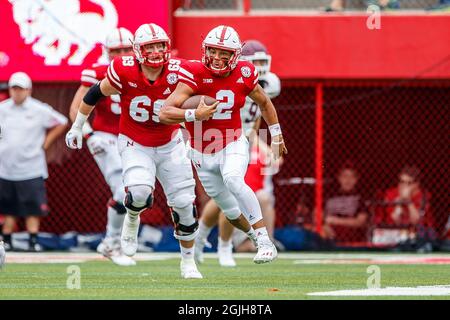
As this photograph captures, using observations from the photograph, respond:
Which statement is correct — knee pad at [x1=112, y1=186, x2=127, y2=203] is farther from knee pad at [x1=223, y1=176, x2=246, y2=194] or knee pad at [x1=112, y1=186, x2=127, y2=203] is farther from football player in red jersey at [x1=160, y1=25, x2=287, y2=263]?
knee pad at [x1=223, y1=176, x2=246, y2=194]

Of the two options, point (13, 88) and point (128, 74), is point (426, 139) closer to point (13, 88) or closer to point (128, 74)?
point (13, 88)

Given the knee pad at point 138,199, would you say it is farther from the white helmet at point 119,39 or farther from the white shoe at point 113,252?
the white helmet at point 119,39

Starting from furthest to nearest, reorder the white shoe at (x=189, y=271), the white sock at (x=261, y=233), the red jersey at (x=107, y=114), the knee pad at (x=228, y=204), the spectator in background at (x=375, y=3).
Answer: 1. the spectator in background at (x=375, y=3)
2. the red jersey at (x=107, y=114)
3. the knee pad at (x=228, y=204)
4. the white shoe at (x=189, y=271)
5. the white sock at (x=261, y=233)

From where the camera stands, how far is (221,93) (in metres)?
9.14

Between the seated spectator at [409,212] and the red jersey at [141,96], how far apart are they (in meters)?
5.61

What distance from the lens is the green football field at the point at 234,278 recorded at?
24.6 ft

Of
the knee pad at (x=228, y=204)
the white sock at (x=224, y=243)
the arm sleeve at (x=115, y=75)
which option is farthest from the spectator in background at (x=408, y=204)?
the arm sleeve at (x=115, y=75)

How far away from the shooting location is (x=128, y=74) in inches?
357

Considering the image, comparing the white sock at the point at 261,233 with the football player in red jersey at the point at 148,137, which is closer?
the white sock at the point at 261,233

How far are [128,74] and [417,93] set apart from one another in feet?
22.4

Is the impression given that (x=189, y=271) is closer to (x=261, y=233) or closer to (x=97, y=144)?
(x=261, y=233)

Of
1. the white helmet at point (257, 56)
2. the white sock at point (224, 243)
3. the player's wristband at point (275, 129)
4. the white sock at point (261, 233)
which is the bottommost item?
the white sock at point (224, 243)

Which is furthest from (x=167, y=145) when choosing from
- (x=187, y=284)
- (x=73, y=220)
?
(x=73, y=220)

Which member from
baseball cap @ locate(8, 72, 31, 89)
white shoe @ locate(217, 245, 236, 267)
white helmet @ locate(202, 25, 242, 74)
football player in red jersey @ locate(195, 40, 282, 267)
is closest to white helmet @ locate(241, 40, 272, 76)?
football player in red jersey @ locate(195, 40, 282, 267)
